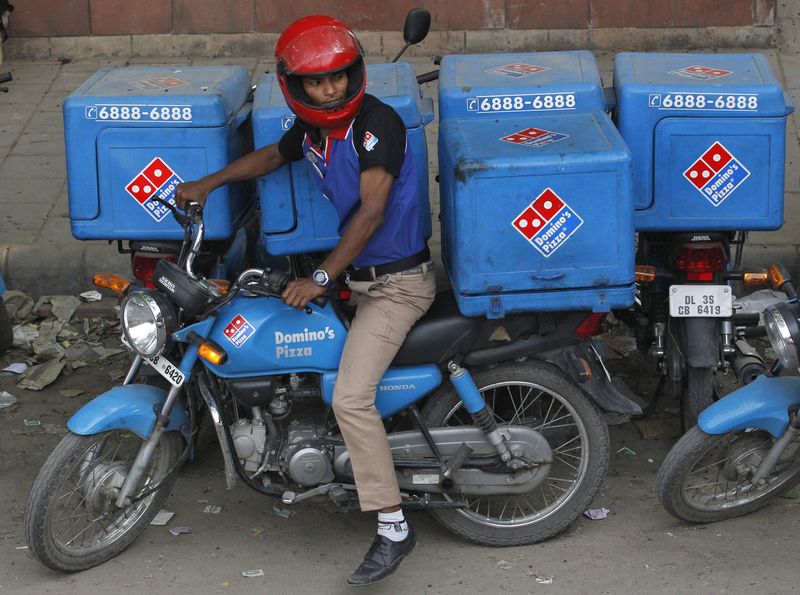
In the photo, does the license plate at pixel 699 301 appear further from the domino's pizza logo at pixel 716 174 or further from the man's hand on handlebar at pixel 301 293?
the man's hand on handlebar at pixel 301 293

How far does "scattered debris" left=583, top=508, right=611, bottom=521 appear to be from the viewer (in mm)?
4594

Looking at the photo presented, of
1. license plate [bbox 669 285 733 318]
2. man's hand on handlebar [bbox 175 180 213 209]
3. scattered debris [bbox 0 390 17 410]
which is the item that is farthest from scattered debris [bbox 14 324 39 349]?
license plate [bbox 669 285 733 318]

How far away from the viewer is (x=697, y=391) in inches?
193

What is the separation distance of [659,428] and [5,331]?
3248mm

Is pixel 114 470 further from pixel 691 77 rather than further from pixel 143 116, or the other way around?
pixel 691 77

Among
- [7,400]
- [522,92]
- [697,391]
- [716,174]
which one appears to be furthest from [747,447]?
[7,400]

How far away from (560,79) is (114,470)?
A: 2.19 metres

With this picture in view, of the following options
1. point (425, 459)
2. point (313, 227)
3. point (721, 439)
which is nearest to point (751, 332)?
point (721, 439)

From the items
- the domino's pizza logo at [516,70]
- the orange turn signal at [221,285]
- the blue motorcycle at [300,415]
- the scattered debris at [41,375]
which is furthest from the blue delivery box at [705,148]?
the scattered debris at [41,375]

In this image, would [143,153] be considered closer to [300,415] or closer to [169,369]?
A: [169,369]

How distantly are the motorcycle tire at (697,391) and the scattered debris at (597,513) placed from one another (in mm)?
581

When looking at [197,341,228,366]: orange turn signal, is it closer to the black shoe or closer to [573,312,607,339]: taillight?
the black shoe

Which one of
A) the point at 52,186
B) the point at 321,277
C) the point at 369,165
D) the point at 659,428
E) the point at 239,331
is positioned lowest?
the point at 659,428

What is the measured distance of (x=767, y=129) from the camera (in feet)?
14.5
